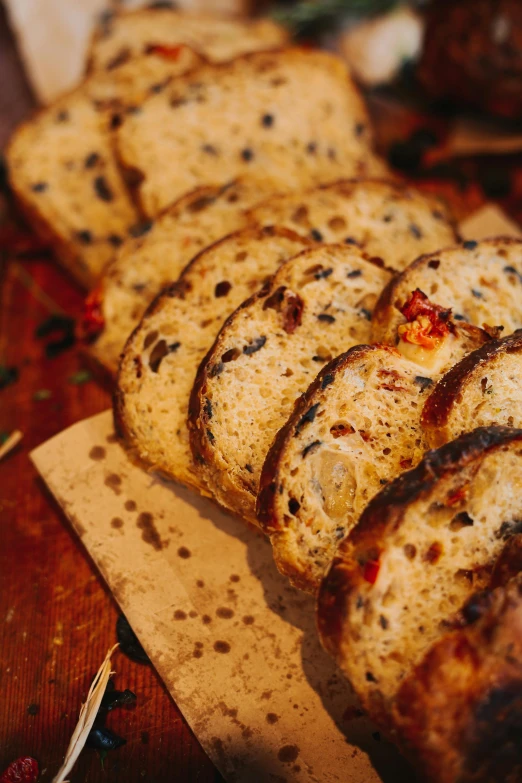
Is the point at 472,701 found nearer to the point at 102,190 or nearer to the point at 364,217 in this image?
the point at 364,217

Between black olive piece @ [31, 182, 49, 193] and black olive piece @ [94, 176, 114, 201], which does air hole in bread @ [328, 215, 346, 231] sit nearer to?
black olive piece @ [94, 176, 114, 201]

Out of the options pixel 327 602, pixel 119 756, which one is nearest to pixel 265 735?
pixel 119 756

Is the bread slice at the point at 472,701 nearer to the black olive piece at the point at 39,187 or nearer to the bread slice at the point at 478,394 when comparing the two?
the bread slice at the point at 478,394

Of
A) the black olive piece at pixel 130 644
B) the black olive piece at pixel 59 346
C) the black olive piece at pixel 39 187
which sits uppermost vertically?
the black olive piece at pixel 39 187

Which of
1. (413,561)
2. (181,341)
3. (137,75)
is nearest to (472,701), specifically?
(413,561)

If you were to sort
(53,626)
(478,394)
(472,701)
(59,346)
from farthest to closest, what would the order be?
(59,346), (53,626), (478,394), (472,701)

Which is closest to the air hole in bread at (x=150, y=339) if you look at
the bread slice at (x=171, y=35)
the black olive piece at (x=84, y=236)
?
the black olive piece at (x=84, y=236)
